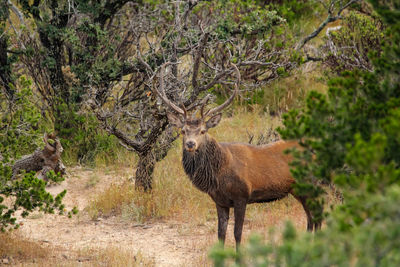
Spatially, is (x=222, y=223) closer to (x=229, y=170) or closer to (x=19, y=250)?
(x=229, y=170)

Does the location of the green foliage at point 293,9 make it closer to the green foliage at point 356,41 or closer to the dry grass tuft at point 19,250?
the green foliage at point 356,41

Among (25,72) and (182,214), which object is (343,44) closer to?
(182,214)

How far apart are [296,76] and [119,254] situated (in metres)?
7.51

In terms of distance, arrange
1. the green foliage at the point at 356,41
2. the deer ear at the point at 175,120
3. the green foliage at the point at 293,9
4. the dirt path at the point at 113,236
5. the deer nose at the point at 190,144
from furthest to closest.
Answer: the green foliage at the point at 293,9
the green foliage at the point at 356,41
the dirt path at the point at 113,236
the deer ear at the point at 175,120
the deer nose at the point at 190,144

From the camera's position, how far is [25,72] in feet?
38.7

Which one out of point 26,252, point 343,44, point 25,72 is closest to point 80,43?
point 25,72

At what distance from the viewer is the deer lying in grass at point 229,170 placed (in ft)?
23.1

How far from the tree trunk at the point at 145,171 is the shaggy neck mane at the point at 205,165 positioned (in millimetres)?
1909

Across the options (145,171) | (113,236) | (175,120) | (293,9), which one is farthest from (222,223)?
(293,9)

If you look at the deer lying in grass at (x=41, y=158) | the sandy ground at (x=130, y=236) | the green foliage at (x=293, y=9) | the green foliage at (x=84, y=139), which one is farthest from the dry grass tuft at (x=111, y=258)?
the green foliage at (x=293, y=9)

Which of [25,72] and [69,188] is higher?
[25,72]

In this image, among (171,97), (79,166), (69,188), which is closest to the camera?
(171,97)

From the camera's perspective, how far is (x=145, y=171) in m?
9.12

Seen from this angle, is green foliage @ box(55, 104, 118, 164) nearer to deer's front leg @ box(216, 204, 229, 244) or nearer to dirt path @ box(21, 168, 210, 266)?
dirt path @ box(21, 168, 210, 266)
